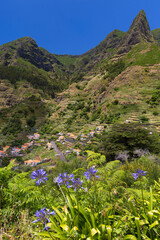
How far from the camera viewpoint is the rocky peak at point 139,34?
304 ft

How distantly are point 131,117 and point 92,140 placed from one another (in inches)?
581

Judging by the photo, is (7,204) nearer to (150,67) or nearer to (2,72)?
(150,67)

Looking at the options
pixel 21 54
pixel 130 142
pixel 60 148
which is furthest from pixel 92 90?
pixel 21 54

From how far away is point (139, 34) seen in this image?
94500mm

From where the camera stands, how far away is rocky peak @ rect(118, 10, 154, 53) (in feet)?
304

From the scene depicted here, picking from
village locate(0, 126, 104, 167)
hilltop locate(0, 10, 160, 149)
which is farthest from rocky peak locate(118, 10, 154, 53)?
village locate(0, 126, 104, 167)

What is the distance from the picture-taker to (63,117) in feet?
240

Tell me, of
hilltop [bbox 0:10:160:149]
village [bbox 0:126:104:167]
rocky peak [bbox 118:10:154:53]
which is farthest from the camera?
rocky peak [bbox 118:10:154:53]

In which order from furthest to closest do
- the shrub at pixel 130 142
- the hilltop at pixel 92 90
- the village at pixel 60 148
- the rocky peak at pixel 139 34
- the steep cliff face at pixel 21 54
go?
the steep cliff face at pixel 21 54
the rocky peak at pixel 139 34
the hilltop at pixel 92 90
the village at pixel 60 148
the shrub at pixel 130 142

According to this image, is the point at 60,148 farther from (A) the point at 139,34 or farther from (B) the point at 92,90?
(A) the point at 139,34

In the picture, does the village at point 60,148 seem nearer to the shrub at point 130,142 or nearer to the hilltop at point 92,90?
the hilltop at point 92,90

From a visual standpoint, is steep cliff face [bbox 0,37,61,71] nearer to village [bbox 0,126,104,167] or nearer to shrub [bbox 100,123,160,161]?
village [bbox 0,126,104,167]

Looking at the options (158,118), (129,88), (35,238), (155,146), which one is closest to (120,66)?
(129,88)

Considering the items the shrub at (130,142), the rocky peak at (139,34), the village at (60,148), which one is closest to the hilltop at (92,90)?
the rocky peak at (139,34)
